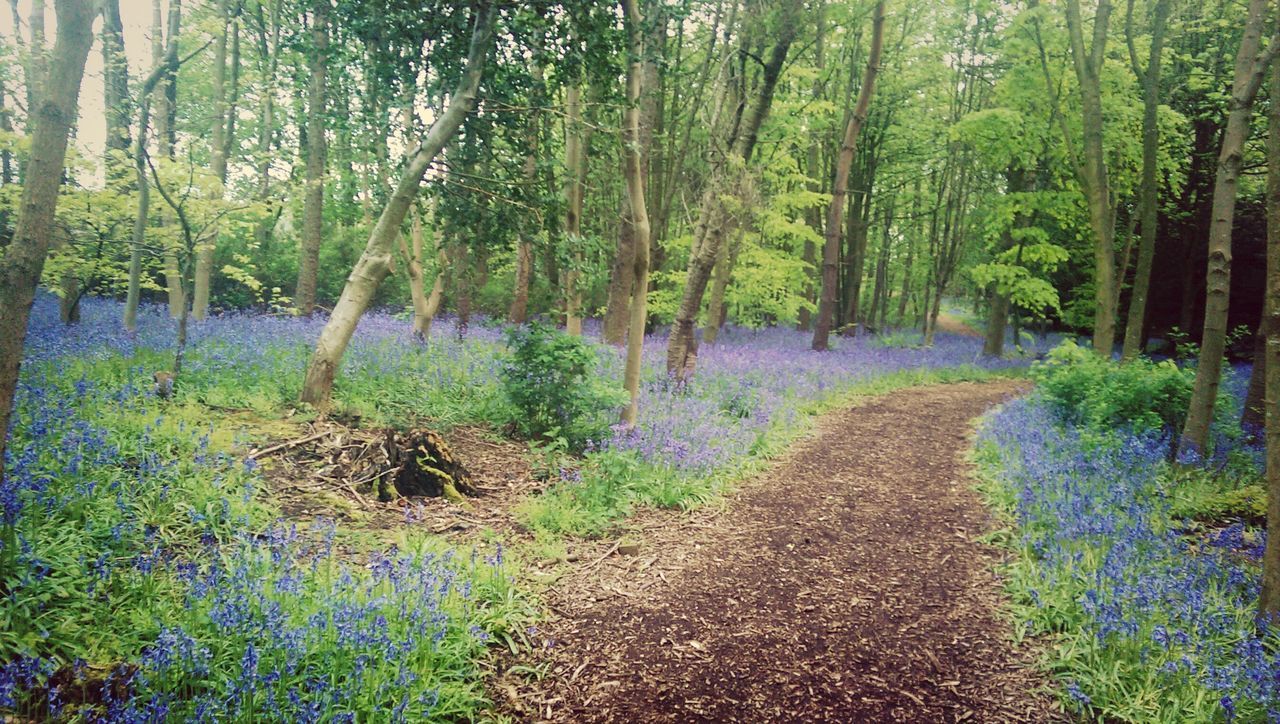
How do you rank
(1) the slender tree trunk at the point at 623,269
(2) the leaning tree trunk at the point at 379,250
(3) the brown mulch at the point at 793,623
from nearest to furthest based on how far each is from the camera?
(3) the brown mulch at the point at 793,623 → (2) the leaning tree trunk at the point at 379,250 → (1) the slender tree trunk at the point at 623,269

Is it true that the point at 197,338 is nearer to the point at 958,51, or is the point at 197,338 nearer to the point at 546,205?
the point at 546,205

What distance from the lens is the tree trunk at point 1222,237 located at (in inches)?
237

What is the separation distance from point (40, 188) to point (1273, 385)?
6956 mm

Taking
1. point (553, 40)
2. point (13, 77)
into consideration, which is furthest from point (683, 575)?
point (13, 77)

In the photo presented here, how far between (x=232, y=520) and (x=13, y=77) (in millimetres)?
14893

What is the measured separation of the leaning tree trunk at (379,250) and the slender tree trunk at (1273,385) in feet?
21.6

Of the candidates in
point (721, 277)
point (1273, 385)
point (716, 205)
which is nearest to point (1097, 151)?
point (721, 277)

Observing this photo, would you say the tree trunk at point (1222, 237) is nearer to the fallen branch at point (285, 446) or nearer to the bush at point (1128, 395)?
the bush at point (1128, 395)

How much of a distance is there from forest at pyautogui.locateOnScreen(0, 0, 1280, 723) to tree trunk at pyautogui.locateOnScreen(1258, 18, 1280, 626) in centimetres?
3

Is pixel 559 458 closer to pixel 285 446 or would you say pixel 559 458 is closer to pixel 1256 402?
pixel 285 446

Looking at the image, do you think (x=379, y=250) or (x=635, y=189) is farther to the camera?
(x=379, y=250)

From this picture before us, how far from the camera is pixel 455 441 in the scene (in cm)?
696

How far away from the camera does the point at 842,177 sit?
15.3m

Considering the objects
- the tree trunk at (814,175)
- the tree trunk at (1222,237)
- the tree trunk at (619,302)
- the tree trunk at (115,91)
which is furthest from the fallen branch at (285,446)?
the tree trunk at (814,175)
